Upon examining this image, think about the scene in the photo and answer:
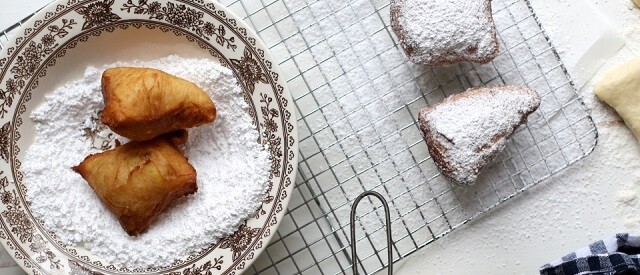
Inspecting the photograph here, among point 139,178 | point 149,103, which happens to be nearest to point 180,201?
point 139,178

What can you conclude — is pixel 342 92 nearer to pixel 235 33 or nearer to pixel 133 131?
pixel 235 33

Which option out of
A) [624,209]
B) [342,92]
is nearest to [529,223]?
[624,209]

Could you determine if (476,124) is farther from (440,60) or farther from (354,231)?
(354,231)

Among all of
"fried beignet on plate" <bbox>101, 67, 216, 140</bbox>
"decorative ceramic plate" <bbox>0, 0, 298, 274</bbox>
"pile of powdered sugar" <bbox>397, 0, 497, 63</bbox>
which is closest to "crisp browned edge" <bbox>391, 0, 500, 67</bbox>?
"pile of powdered sugar" <bbox>397, 0, 497, 63</bbox>

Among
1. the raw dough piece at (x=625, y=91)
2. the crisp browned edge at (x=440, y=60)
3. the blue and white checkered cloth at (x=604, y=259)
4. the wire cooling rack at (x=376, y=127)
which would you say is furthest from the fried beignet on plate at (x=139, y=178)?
the raw dough piece at (x=625, y=91)

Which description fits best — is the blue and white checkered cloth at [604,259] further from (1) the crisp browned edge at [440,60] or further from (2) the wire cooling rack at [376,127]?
(1) the crisp browned edge at [440,60]

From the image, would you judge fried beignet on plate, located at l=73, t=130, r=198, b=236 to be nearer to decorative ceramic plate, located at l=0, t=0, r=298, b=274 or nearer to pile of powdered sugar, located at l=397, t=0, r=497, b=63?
decorative ceramic plate, located at l=0, t=0, r=298, b=274

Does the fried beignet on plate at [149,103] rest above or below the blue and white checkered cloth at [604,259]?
above
